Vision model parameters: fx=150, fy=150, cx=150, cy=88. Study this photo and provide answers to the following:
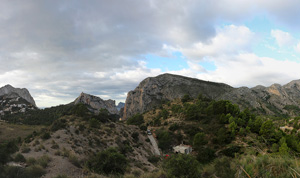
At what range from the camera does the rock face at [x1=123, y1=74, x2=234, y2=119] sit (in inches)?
4929

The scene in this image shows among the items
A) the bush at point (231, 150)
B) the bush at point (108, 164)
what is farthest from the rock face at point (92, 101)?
the bush at point (108, 164)

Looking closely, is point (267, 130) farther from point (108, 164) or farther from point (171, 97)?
point (171, 97)

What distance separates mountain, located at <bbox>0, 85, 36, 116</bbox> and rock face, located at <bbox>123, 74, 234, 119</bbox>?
7428cm

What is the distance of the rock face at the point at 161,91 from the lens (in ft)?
411

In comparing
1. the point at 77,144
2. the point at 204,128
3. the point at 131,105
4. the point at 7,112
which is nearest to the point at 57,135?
the point at 77,144

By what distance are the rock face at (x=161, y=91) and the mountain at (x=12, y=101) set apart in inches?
2925

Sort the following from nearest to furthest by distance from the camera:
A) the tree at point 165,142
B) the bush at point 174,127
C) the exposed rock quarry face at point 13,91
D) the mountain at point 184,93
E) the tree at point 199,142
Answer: the tree at point 199,142 → the tree at point 165,142 → the bush at point 174,127 → the mountain at point 184,93 → the exposed rock quarry face at point 13,91

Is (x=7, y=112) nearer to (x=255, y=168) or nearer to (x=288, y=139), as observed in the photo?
(x=255, y=168)

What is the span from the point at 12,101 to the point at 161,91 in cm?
11593

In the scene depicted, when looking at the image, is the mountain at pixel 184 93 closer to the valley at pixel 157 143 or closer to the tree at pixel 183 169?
the valley at pixel 157 143

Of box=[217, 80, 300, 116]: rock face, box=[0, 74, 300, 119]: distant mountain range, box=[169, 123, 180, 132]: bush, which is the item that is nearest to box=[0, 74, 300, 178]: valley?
box=[169, 123, 180, 132]: bush

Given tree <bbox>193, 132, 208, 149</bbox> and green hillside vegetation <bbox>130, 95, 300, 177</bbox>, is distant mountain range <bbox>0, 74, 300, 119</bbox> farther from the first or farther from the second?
tree <bbox>193, 132, 208, 149</bbox>

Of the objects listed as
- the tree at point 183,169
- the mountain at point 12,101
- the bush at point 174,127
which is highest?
the mountain at point 12,101

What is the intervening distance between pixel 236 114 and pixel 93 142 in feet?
150
